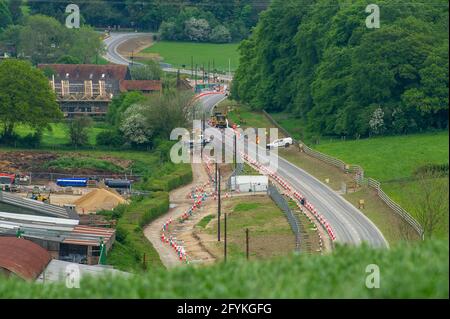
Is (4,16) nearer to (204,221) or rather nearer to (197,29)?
(197,29)

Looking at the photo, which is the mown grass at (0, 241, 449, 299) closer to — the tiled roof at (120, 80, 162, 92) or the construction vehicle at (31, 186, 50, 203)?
the construction vehicle at (31, 186, 50, 203)

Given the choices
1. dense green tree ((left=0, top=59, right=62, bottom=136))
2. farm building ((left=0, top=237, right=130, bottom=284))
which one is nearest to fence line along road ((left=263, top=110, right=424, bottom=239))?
farm building ((left=0, top=237, right=130, bottom=284))

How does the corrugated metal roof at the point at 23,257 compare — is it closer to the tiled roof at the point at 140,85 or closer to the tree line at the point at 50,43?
the tiled roof at the point at 140,85

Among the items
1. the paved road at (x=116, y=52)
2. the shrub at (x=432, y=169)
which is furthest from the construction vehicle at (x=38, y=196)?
the paved road at (x=116, y=52)

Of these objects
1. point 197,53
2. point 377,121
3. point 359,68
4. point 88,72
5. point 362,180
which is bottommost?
point 197,53

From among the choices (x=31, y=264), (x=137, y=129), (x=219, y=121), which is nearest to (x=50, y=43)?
(x=219, y=121)
